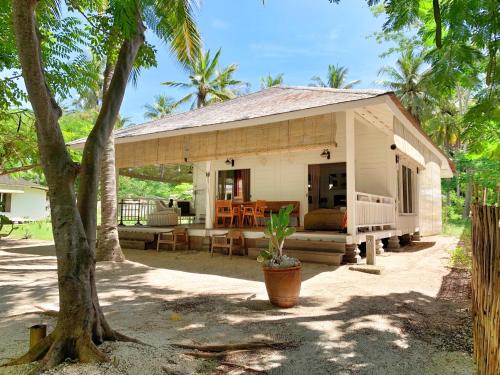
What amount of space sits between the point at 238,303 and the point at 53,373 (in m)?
3.19

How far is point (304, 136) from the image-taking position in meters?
9.00

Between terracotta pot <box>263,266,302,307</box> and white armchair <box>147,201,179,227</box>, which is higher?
white armchair <box>147,201,179,227</box>

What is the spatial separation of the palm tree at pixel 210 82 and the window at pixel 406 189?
62.6ft

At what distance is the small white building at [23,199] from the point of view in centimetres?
3050

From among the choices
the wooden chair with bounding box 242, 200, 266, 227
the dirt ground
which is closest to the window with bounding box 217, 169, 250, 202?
the wooden chair with bounding box 242, 200, 266, 227

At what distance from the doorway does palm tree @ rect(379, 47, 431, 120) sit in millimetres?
21623

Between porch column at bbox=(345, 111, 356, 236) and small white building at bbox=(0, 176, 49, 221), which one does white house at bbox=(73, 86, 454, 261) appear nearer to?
porch column at bbox=(345, 111, 356, 236)

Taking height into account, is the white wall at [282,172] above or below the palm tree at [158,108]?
below

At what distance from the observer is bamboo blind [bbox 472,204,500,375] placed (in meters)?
2.64

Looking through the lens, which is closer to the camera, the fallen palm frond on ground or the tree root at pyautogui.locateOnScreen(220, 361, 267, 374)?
the tree root at pyautogui.locateOnScreen(220, 361, 267, 374)

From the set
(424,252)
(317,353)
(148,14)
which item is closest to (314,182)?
(424,252)

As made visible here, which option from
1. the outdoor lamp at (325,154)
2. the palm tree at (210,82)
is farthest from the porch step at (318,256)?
the palm tree at (210,82)

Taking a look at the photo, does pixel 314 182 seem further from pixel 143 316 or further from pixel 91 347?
pixel 91 347

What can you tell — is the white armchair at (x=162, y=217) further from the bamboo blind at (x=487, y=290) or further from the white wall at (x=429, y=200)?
the bamboo blind at (x=487, y=290)
